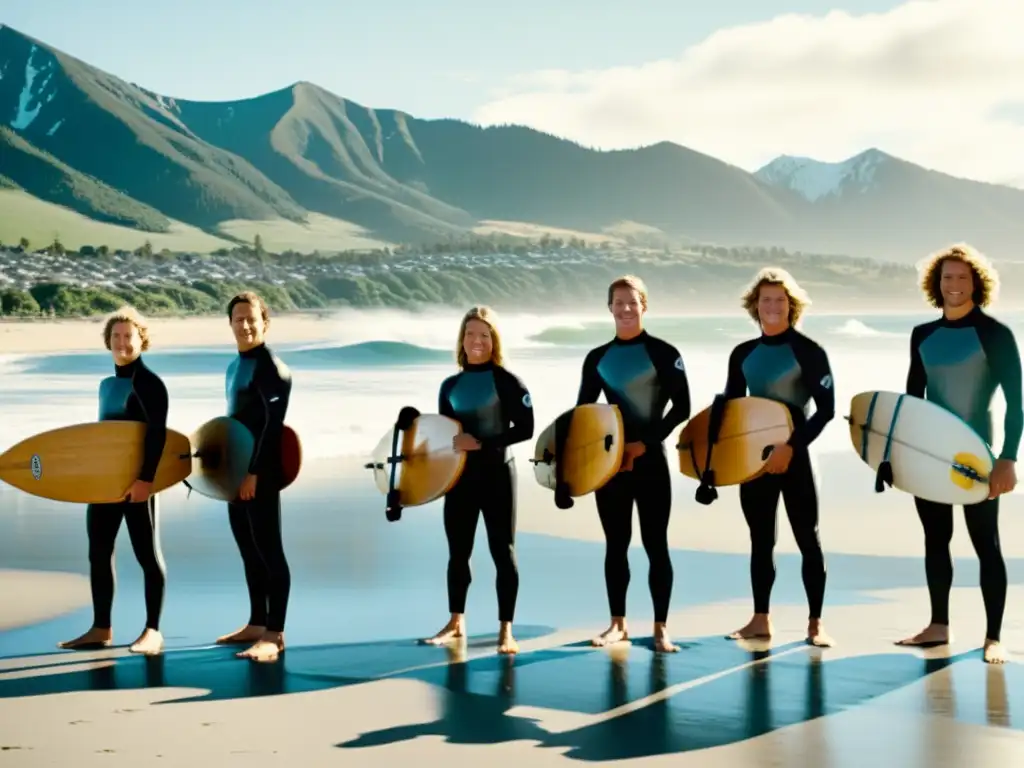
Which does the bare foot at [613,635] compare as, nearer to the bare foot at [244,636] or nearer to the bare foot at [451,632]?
→ the bare foot at [451,632]

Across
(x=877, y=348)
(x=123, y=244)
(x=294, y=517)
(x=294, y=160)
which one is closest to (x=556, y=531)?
(x=294, y=517)

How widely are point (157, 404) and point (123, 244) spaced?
5116 cm

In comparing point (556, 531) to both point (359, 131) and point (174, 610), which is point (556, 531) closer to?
point (174, 610)

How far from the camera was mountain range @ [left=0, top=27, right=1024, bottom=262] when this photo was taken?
61938mm

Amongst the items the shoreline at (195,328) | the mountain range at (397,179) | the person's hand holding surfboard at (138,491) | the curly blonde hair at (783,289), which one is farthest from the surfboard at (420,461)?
the mountain range at (397,179)

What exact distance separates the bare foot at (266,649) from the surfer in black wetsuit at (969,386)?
2.32 meters

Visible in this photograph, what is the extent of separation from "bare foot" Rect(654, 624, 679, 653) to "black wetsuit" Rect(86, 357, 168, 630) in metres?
1.83

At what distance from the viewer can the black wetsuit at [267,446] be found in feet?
15.2

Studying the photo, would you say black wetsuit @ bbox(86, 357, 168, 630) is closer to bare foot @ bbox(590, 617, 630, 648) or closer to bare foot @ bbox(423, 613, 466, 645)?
bare foot @ bbox(423, 613, 466, 645)

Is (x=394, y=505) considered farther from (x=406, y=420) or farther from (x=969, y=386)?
(x=969, y=386)

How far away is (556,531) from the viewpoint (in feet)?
25.2

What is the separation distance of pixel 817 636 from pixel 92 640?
8.85 ft

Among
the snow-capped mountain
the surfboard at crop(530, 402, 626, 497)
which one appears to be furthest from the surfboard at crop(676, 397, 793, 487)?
the snow-capped mountain

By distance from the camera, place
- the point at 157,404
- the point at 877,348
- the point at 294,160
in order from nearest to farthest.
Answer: the point at 157,404, the point at 877,348, the point at 294,160
